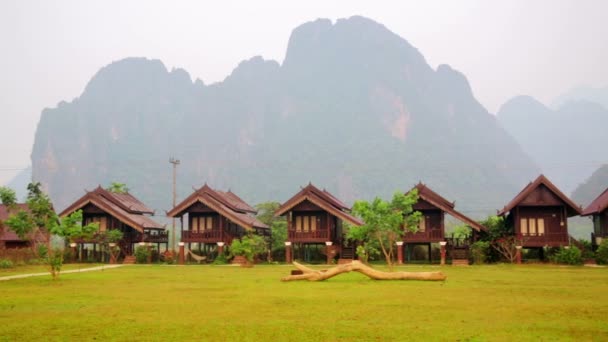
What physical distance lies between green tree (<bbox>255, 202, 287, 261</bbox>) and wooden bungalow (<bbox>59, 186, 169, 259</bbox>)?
9469mm

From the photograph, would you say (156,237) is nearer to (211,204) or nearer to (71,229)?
(211,204)

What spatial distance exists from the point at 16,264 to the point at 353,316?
32.6 metres

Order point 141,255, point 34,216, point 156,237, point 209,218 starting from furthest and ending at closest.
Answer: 1. point 156,237
2. point 209,218
3. point 141,255
4. point 34,216

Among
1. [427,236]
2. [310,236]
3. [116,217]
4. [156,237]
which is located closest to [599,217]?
[427,236]

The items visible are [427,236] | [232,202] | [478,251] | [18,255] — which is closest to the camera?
[478,251]

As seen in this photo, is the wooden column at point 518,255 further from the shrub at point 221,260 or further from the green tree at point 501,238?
the shrub at point 221,260

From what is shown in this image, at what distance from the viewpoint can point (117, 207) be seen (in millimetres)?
48406

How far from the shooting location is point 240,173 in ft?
504

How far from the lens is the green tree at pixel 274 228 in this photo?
162ft

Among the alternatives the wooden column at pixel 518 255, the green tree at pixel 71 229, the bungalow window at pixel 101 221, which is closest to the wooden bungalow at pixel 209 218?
the bungalow window at pixel 101 221

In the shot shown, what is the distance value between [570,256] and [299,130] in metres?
129

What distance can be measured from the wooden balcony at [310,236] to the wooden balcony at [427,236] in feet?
18.7

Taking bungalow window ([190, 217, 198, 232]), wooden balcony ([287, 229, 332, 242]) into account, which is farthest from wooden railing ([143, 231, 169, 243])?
wooden balcony ([287, 229, 332, 242])

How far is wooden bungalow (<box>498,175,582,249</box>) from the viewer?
4078 cm
